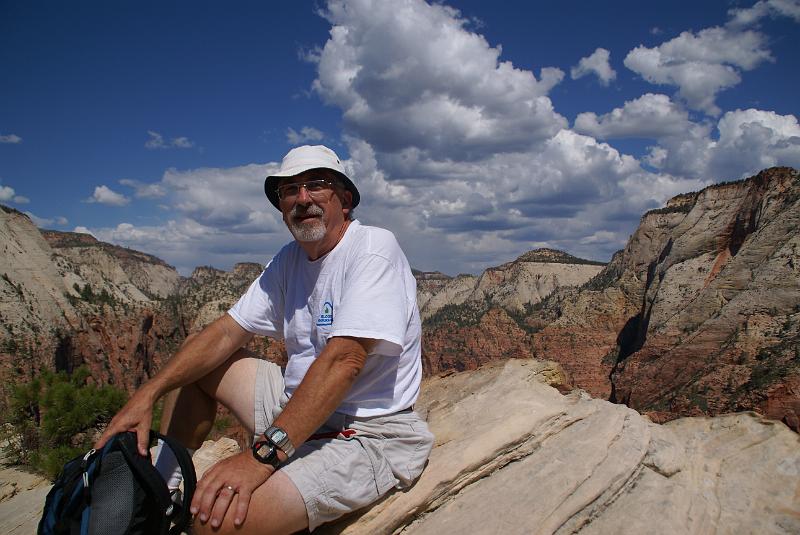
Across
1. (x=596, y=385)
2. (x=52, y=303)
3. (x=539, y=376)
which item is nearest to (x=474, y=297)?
(x=596, y=385)

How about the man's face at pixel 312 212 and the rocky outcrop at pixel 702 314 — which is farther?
the rocky outcrop at pixel 702 314

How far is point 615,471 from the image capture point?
13.9 ft

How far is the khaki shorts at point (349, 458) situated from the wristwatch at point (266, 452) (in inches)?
7.3

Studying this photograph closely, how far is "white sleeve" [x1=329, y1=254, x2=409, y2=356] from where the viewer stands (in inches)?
137

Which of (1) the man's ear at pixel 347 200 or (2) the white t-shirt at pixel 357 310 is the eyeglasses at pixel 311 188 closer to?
(1) the man's ear at pixel 347 200

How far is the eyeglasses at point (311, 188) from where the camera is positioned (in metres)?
4.04

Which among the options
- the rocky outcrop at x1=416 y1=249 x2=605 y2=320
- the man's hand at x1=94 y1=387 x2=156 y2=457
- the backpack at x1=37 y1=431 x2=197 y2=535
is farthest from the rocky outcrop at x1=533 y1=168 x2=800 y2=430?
the rocky outcrop at x1=416 y1=249 x2=605 y2=320

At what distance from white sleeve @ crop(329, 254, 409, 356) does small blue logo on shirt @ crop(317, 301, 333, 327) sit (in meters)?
0.09

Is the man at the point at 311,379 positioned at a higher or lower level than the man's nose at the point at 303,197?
lower

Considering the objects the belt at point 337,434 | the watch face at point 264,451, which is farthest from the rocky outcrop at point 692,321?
the watch face at point 264,451

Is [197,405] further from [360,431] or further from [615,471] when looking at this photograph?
[615,471]

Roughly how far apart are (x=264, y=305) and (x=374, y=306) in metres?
1.38

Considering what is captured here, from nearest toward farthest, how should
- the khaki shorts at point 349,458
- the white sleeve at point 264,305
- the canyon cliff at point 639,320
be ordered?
the khaki shorts at point 349,458 → the white sleeve at point 264,305 → the canyon cliff at point 639,320

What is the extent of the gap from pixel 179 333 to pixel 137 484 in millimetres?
61482
